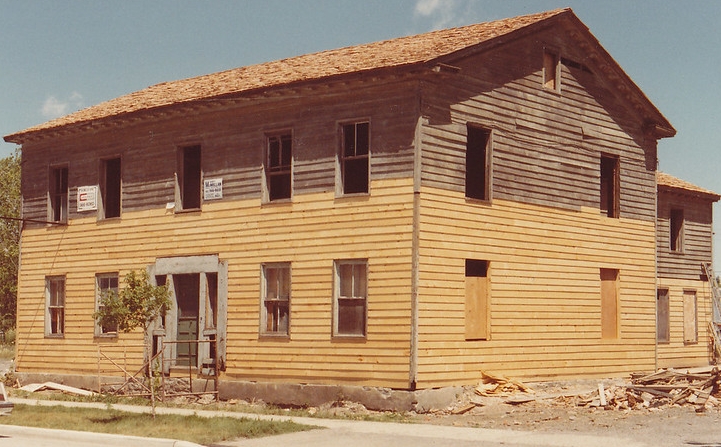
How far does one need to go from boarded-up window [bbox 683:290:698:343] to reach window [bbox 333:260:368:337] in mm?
17993

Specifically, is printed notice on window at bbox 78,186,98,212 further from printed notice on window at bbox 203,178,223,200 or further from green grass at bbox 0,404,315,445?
green grass at bbox 0,404,315,445

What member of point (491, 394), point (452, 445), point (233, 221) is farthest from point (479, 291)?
point (452, 445)

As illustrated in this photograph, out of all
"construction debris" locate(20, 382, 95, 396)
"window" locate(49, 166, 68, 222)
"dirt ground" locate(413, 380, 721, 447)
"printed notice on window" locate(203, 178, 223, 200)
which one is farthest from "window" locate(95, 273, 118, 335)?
→ "dirt ground" locate(413, 380, 721, 447)

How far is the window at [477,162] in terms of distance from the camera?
2303cm

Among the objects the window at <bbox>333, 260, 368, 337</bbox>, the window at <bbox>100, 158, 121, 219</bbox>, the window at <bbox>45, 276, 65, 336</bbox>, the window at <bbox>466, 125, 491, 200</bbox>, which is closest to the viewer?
the window at <bbox>333, 260, 368, 337</bbox>

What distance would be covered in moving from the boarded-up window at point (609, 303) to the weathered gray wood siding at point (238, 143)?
7698 mm

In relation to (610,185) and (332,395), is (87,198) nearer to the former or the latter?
(332,395)

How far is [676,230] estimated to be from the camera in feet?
119

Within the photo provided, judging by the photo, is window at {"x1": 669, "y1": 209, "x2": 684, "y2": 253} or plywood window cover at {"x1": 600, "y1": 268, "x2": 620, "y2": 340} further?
window at {"x1": 669, "y1": 209, "x2": 684, "y2": 253}

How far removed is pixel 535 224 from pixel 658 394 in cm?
489

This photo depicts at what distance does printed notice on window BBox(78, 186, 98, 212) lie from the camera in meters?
27.9

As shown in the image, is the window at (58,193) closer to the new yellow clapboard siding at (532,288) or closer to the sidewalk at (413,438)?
the new yellow clapboard siding at (532,288)

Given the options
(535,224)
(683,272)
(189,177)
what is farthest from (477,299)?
(683,272)

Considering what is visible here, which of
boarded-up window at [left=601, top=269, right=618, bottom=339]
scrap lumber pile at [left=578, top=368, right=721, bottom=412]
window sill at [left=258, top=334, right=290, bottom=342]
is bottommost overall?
scrap lumber pile at [left=578, top=368, right=721, bottom=412]
